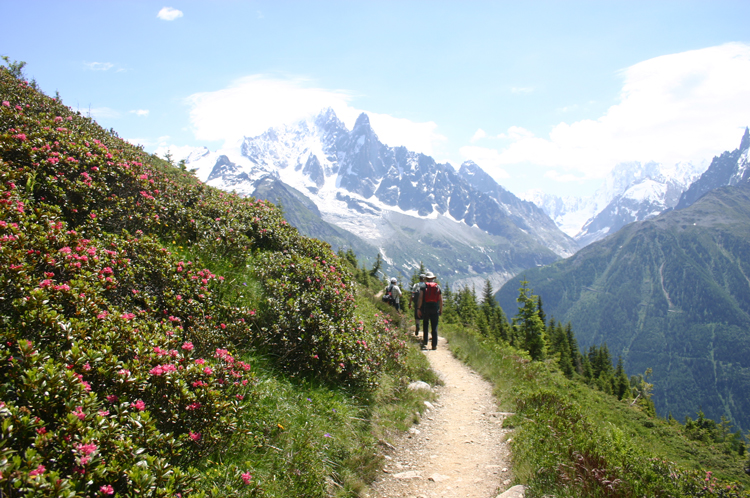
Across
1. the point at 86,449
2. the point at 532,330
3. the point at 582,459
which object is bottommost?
the point at 532,330

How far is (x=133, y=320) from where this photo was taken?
5.72 metres

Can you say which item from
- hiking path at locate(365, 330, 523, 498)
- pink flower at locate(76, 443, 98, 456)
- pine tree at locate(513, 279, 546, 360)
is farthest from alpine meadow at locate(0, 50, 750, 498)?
pine tree at locate(513, 279, 546, 360)

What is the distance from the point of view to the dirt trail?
23.5 feet

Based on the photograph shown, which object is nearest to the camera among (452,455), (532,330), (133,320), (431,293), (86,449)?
(86,449)

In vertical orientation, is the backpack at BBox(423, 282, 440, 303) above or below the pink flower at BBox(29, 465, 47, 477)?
above

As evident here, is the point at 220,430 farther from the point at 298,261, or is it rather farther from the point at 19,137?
the point at 19,137

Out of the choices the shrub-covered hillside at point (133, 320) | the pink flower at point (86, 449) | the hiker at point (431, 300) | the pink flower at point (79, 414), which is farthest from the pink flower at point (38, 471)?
the hiker at point (431, 300)

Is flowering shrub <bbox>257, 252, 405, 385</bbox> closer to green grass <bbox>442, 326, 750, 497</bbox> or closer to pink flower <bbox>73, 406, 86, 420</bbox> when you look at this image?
green grass <bbox>442, 326, 750, 497</bbox>

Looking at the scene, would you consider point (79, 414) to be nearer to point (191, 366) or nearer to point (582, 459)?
point (191, 366)

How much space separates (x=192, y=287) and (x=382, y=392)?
5.33 meters

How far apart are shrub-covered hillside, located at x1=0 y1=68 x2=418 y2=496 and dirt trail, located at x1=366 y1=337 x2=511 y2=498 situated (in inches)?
68.7

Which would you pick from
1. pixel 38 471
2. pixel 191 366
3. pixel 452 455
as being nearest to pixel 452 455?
pixel 452 455

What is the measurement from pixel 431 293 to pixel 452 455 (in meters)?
8.41

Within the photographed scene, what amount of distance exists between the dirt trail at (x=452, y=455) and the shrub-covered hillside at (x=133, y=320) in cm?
174
